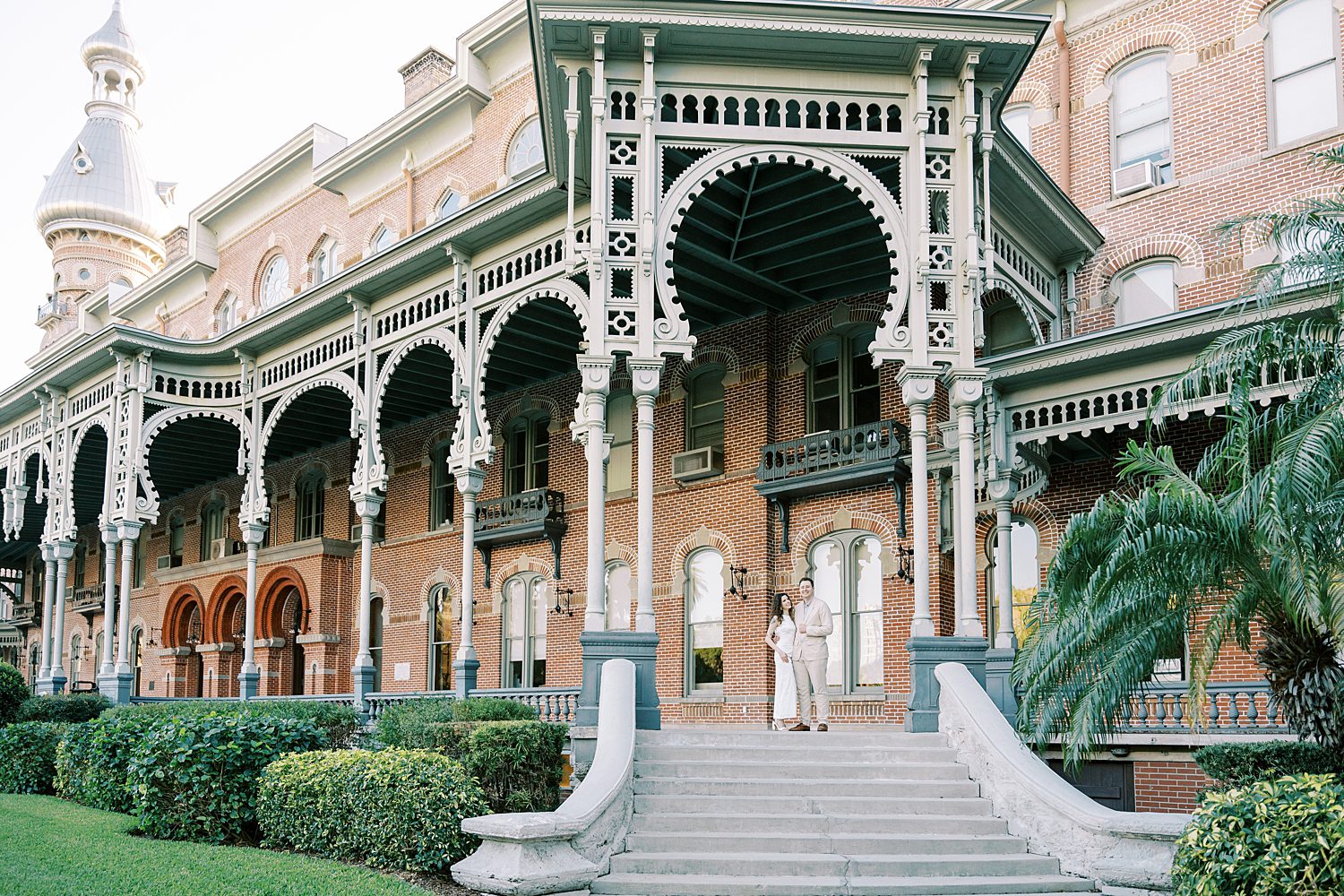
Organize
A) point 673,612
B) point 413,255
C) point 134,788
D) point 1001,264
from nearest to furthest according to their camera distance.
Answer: point 134,788 → point 1001,264 → point 413,255 → point 673,612

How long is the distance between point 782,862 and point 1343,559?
4.74 m

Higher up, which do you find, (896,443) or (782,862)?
(896,443)

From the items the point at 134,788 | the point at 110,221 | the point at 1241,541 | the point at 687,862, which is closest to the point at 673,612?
the point at 134,788

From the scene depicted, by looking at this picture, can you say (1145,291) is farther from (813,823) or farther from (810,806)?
(813,823)

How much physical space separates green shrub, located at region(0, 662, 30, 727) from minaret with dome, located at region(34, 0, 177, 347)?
32868 mm

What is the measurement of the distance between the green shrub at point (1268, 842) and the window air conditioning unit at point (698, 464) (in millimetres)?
12753

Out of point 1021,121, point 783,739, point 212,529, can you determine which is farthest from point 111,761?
point 212,529

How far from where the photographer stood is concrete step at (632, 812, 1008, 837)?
10609 mm

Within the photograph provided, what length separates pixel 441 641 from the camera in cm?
2614

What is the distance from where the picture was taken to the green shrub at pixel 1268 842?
24.0ft

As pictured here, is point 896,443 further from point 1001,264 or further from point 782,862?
point 782,862

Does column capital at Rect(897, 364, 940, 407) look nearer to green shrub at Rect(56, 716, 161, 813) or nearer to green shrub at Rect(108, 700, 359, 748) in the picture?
green shrub at Rect(108, 700, 359, 748)

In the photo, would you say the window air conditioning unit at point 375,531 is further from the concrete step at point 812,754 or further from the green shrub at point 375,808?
the concrete step at point 812,754

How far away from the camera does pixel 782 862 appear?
9.86m
